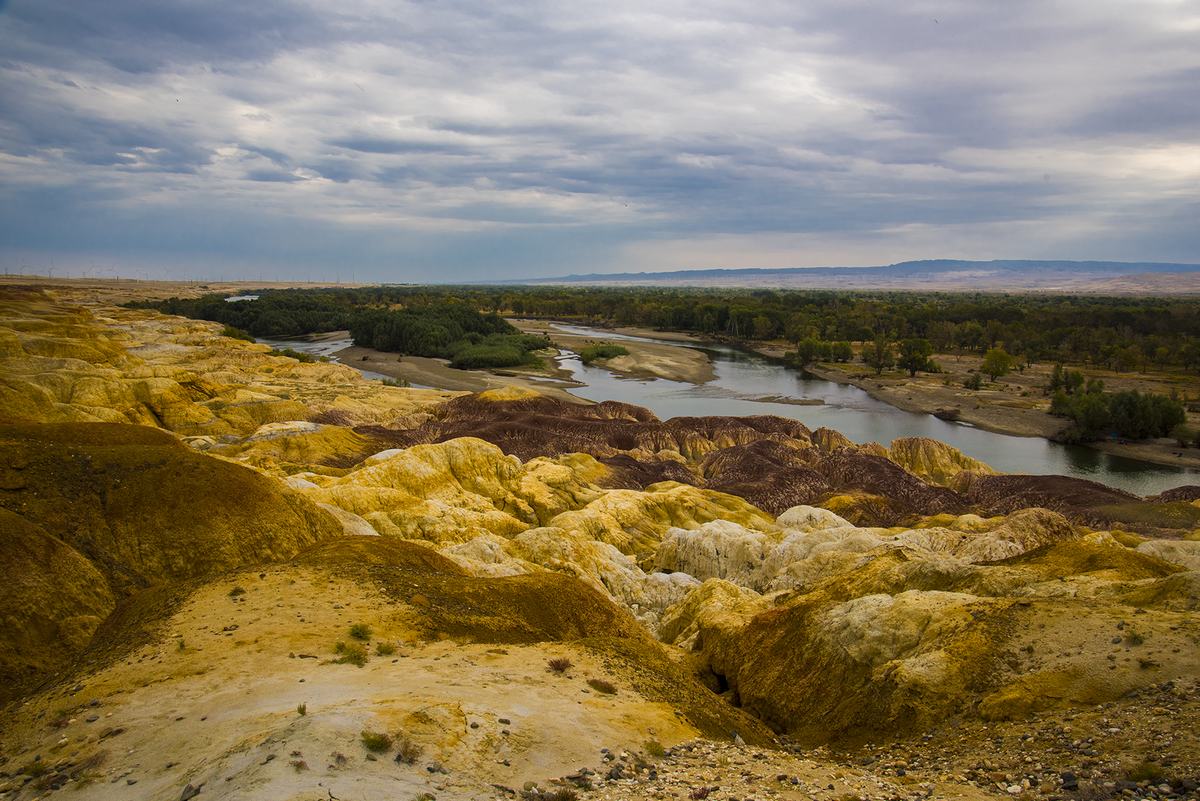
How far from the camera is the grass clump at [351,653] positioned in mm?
12789

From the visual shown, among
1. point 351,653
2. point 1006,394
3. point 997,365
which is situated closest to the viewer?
point 351,653

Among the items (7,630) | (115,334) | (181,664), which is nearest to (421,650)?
(181,664)

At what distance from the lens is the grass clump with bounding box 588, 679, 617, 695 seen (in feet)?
42.9

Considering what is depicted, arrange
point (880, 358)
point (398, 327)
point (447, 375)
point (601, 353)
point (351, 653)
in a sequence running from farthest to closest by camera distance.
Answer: point (398, 327) < point (601, 353) < point (880, 358) < point (447, 375) < point (351, 653)

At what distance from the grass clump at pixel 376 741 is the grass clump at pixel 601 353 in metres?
112

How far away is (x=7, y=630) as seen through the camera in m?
13.4

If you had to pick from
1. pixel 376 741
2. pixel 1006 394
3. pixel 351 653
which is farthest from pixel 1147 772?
pixel 1006 394

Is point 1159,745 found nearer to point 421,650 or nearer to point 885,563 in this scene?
point 885,563

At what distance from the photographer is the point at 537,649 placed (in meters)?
14.6

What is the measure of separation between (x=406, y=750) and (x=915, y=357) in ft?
379

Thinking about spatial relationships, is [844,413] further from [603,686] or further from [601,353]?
[603,686]

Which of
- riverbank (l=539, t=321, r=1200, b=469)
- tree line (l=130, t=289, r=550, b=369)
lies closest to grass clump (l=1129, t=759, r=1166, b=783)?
riverbank (l=539, t=321, r=1200, b=469)

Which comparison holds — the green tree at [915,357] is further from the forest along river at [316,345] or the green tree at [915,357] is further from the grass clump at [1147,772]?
the grass clump at [1147,772]

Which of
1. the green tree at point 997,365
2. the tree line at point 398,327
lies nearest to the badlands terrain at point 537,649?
the green tree at point 997,365
